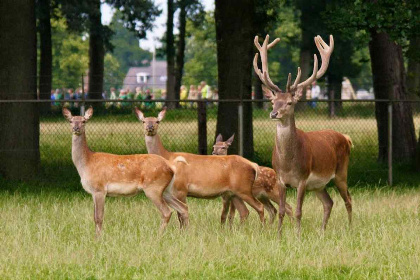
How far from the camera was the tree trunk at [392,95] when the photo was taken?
1747 cm

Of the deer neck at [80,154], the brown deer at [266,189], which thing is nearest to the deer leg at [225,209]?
the brown deer at [266,189]

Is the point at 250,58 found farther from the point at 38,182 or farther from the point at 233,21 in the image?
the point at 38,182

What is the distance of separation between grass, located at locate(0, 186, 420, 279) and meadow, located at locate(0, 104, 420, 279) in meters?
0.01

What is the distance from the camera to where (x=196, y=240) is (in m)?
9.09

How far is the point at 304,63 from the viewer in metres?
38.8

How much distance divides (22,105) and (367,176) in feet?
19.5

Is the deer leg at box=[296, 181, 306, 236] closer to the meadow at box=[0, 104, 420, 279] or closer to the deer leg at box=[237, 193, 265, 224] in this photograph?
the meadow at box=[0, 104, 420, 279]

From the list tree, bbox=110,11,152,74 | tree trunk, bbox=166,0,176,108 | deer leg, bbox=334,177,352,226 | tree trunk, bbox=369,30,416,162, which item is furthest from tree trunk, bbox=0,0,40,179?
tree, bbox=110,11,152,74

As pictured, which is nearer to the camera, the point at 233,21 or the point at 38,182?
the point at 38,182

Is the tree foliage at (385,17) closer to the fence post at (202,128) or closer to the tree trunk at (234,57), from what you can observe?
the tree trunk at (234,57)

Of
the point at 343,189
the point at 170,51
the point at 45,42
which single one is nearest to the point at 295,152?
the point at 343,189

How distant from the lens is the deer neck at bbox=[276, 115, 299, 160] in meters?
9.99

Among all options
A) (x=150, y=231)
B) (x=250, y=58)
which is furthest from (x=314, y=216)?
(x=250, y=58)

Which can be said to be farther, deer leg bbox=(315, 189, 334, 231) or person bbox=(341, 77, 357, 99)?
person bbox=(341, 77, 357, 99)
